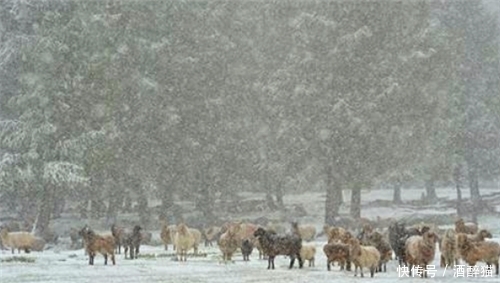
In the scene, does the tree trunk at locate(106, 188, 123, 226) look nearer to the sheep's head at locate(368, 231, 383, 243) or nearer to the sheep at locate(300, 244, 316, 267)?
the sheep at locate(300, 244, 316, 267)

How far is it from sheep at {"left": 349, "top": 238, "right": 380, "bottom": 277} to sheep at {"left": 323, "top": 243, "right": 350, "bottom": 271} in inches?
21.1

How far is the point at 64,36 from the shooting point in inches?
1281

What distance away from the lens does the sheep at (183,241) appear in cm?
2317

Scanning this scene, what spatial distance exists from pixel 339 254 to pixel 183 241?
528 centimetres

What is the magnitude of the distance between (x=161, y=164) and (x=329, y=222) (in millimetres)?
8668

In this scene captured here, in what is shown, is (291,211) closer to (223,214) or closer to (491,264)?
(223,214)

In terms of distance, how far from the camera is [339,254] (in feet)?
65.3

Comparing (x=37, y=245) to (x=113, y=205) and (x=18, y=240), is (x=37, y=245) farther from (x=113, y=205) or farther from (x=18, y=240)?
(x=113, y=205)

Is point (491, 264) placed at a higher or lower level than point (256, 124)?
lower

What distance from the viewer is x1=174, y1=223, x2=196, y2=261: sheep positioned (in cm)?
2317

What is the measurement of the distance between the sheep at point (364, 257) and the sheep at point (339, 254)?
1.75ft

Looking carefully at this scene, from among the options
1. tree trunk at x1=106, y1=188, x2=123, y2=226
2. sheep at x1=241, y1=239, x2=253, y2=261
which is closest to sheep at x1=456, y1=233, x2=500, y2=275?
sheep at x1=241, y1=239, x2=253, y2=261

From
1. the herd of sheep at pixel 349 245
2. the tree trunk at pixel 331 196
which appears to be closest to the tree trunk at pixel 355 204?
the tree trunk at pixel 331 196

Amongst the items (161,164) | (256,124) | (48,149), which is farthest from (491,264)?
(256,124)
